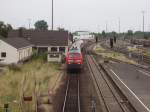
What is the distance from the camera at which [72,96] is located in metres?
25.6

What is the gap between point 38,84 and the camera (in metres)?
30.3

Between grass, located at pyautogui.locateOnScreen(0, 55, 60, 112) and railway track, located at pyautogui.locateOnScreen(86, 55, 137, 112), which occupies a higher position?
grass, located at pyautogui.locateOnScreen(0, 55, 60, 112)

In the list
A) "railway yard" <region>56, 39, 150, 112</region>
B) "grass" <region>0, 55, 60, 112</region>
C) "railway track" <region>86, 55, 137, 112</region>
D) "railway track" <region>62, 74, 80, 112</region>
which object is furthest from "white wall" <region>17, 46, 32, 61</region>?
"railway track" <region>86, 55, 137, 112</region>

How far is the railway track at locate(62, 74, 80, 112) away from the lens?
21.2m

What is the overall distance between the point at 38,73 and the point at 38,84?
843 cm

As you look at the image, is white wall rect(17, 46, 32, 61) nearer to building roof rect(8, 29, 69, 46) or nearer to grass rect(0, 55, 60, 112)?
building roof rect(8, 29, 69, 46)

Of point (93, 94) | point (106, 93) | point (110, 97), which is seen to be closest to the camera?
point (110, 97)

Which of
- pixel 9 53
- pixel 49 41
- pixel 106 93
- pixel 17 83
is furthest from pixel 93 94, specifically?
pixel 49 41

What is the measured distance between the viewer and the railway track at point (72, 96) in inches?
836

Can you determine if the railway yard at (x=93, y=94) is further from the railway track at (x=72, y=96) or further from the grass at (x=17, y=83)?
the grass at (x=17, y=83)

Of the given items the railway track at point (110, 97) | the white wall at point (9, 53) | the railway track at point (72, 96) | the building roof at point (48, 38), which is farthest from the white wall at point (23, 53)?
the railway track at point (110, 97)

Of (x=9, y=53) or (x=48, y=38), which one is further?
(x=48, y=38)

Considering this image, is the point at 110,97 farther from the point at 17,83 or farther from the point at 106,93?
the point at 17,83

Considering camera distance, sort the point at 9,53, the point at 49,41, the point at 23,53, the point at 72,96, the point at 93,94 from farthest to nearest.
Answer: the point at 49,41 < the point at 23,53 < the point at 9,53 < the point at 93,94 < the point at 72,96
